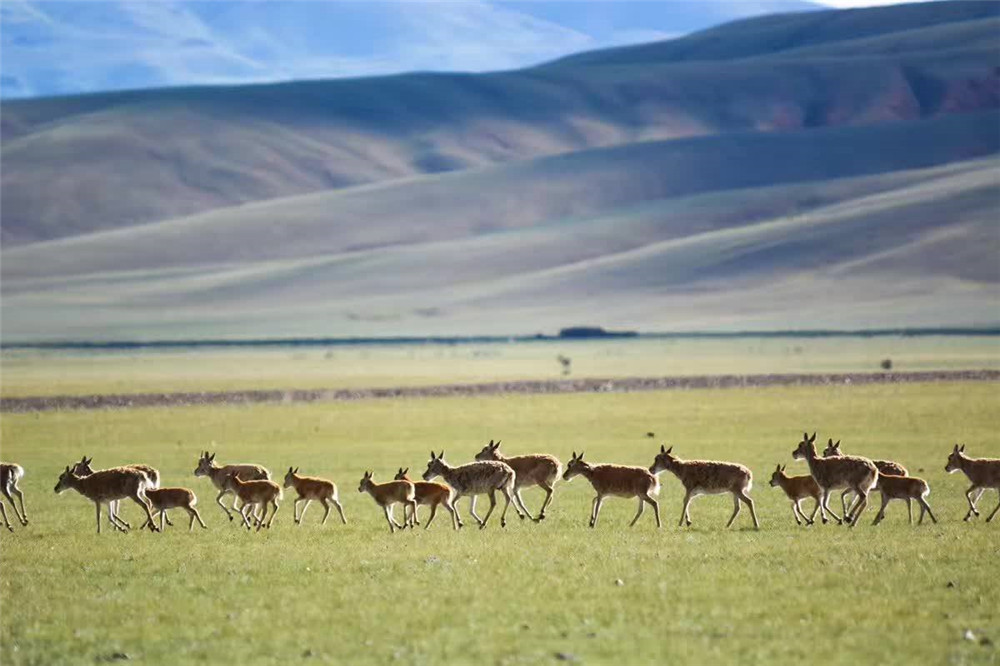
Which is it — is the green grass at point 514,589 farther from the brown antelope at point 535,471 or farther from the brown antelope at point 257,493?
the brown antelope at point 535,471

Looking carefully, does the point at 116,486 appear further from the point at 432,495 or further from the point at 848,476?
the point at 848,476

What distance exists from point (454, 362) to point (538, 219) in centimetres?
8217

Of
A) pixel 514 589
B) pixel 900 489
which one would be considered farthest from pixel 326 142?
pixel 514 589

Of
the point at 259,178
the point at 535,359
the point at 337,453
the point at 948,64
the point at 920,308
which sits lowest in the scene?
the point at 337,453

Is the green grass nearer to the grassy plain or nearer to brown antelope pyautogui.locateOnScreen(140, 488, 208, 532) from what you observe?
brown antelope pyautogui.locateOnScreen(140, 488, 208, 532)

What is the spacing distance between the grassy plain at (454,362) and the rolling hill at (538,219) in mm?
14070

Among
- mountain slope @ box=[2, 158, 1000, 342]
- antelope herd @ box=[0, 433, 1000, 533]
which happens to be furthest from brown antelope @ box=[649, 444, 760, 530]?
mountain slope @ box=[2, 158, 1000, 342]

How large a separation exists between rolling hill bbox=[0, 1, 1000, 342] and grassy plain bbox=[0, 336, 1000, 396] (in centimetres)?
1407

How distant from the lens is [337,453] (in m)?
29.8

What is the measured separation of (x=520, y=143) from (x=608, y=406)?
521 feet

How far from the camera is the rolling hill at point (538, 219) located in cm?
10338

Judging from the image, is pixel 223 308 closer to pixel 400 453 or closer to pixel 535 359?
pixel 535 359

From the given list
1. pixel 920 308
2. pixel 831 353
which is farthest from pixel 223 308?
pixel 831 353

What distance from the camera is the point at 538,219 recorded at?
150 metres
